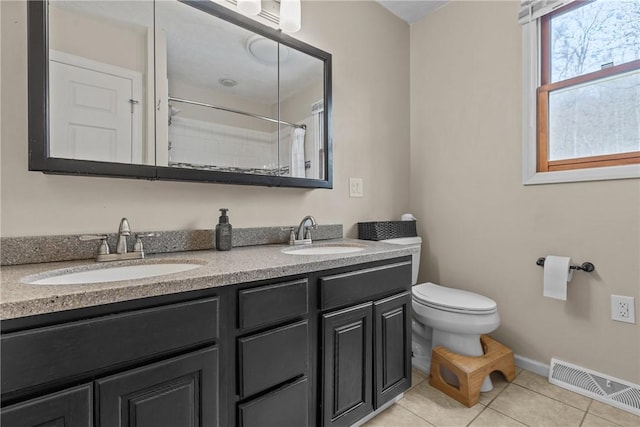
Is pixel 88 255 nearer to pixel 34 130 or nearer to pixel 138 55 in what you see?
pixel 34 130

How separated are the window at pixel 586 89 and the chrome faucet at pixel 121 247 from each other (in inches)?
83.2

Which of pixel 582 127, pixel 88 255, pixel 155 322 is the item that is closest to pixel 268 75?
pixel 88 255

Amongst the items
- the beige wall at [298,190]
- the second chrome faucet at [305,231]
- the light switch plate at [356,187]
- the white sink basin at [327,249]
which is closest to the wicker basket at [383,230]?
the beige wall at [298,190]

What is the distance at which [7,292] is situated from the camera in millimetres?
635

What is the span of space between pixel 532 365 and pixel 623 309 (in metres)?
0.58

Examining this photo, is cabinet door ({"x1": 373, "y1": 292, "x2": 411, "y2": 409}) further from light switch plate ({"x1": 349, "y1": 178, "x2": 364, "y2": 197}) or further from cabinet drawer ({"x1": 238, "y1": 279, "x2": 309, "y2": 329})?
light switch plate ({"x1": 349, "y1": 178, "x2": 364, "y2": 197})

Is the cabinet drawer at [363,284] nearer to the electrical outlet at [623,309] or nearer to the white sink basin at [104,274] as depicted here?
the white sink basin at [104,274]

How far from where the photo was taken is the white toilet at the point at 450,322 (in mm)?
1536

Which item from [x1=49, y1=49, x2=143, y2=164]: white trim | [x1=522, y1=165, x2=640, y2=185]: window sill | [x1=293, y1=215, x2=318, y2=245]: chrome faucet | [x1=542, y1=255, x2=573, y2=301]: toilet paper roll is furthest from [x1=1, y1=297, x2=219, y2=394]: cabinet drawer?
[x1=522, y1=165, x2=640, y2=185]: window sill

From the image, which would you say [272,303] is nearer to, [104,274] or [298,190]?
[104,274]

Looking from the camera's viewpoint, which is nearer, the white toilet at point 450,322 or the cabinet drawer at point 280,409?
the cabinet drawer at point 280,409

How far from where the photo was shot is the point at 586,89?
5.24 ft

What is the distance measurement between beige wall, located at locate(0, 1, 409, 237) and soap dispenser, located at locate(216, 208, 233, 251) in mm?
96

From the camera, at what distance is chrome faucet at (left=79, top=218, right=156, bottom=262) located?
1.03 meters
